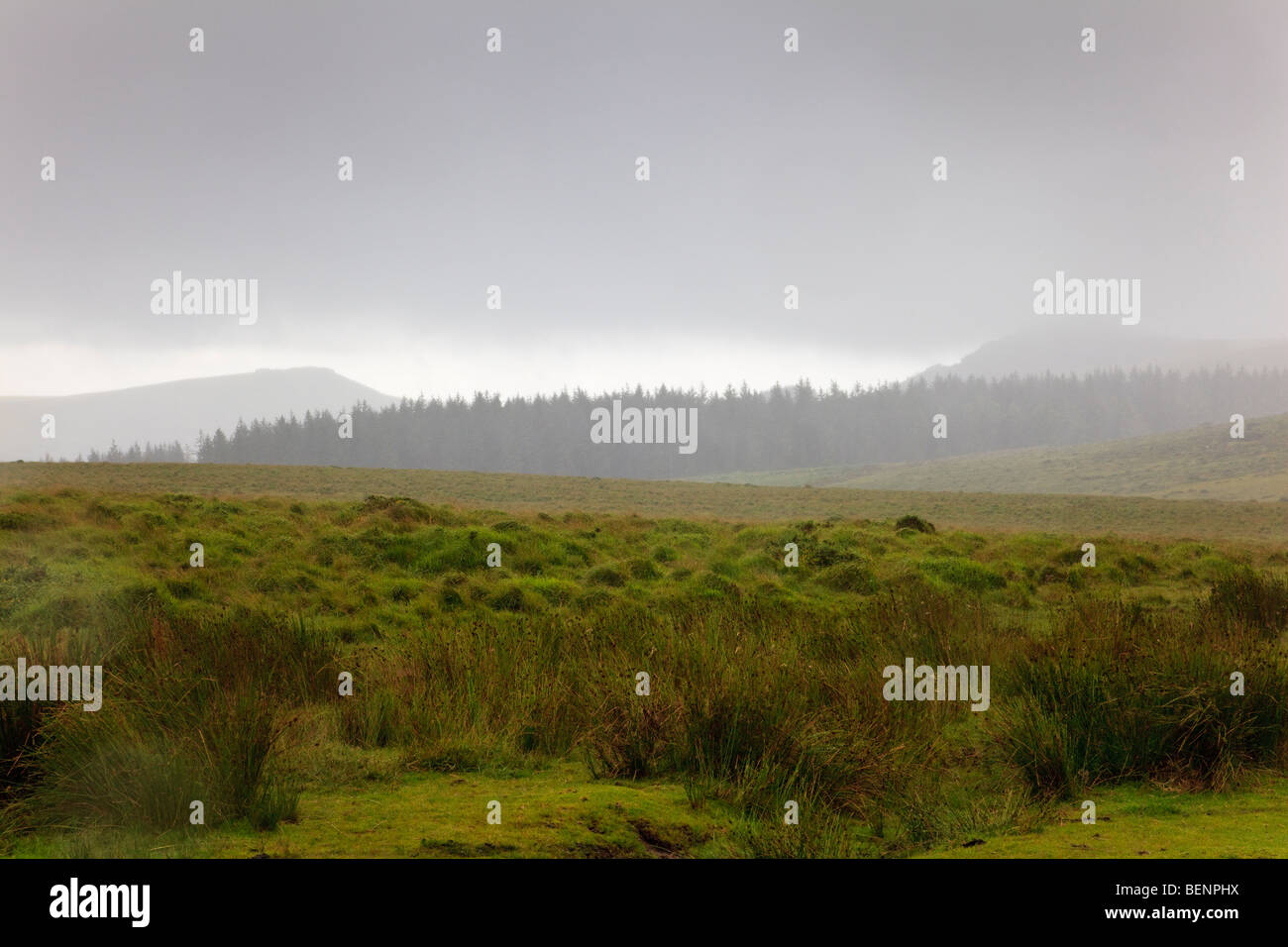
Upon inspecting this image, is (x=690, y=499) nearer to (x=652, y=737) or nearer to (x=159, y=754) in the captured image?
(x=652, y=737)

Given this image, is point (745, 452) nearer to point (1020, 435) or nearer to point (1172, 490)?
point (1020, 435)

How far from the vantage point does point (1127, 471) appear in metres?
90.6

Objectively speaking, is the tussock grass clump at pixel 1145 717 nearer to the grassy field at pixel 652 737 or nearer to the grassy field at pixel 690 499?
the grassy field at pixel 652 737

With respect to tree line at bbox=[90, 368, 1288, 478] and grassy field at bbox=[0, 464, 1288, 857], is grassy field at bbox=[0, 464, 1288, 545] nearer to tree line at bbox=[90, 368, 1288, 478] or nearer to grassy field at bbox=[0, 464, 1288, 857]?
grassy field at bbox=[0, 464, 1288, 857]

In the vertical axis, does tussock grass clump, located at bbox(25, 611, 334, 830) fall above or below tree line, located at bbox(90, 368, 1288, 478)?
below

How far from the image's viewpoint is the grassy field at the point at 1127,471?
7862 centimetres

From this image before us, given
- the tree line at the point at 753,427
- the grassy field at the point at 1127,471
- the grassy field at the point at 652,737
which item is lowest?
the grassy field at the point at 652,737

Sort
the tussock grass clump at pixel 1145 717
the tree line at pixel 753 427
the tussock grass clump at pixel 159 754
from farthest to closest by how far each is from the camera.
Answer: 1. the tree line at pixel 753 427
2. the tussock grass clump at pixel 1145 717
3. the tussock grass clump at pixel 159 754

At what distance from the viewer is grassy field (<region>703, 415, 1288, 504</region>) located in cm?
7862

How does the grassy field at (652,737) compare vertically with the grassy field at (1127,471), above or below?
below

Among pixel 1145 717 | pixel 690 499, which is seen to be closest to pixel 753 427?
pixel 690 499

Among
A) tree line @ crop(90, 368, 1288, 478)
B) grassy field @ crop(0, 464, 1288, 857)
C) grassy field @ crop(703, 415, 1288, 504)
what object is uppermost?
tree line @ crop(90, 368, 1288, 478)

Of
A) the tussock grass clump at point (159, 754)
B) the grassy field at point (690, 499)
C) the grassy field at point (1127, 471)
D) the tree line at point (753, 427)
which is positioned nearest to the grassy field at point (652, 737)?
the tussock grass clump at point (159, 754)

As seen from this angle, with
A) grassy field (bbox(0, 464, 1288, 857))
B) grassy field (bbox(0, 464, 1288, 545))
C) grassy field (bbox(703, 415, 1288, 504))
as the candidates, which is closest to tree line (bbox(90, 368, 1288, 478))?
grassy field (bbox(703, 415, 1288, 504))
